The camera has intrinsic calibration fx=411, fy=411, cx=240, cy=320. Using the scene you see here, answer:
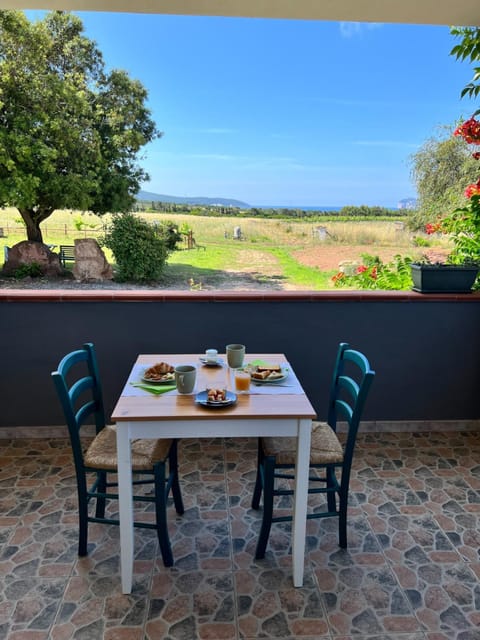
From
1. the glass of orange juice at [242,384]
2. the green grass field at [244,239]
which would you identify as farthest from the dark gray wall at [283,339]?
the green grass field at [244,239]

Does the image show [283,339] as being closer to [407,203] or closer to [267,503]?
[267,503]

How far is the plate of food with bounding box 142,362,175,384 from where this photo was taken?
182 centimetres

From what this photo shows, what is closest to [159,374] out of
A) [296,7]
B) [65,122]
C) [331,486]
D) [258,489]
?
[258,489]

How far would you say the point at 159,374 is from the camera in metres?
1.88

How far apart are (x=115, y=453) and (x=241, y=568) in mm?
738

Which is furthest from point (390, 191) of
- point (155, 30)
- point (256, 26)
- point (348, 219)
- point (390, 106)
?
point (155, 30)

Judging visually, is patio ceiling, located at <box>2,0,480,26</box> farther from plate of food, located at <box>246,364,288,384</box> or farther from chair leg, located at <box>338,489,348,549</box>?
chair leg, located at <box>338,489,348,549</box>

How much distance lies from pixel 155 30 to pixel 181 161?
4.00 ft

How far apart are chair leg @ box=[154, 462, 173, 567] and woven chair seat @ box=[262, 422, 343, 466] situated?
48cm

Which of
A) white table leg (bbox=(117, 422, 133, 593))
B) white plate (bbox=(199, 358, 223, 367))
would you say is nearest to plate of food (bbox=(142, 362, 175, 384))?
white plate (bbox=(199, 358, 223, 367))

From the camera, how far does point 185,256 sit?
14.1 ft

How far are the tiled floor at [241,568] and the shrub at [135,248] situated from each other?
6.90 feet

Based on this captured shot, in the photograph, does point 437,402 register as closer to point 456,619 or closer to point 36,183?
point 456,619

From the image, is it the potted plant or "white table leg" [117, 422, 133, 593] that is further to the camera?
the potted plant
